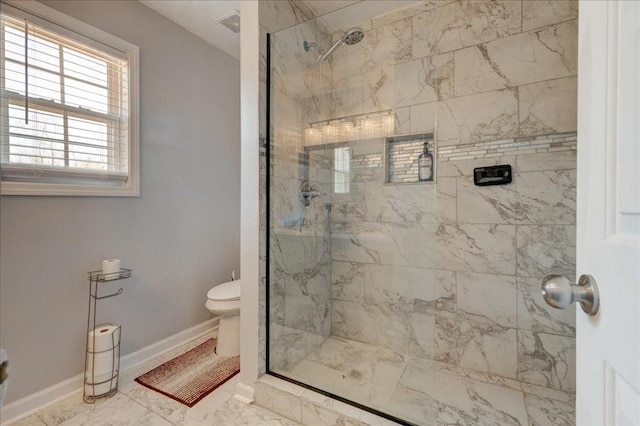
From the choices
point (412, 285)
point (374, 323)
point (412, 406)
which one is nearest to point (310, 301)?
point (374, 323)

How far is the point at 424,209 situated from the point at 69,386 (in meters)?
2.46

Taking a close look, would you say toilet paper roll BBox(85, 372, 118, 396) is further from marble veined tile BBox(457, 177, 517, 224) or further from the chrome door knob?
marble veined tile BBox(457, 177, 517, 224)

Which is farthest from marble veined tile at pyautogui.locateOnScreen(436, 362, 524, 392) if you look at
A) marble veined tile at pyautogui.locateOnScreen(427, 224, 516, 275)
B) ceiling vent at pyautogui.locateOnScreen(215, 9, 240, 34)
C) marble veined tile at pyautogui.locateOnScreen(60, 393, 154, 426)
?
ceiling vent at pyautogui.locateOnScreen(215, 9, 240, 34)

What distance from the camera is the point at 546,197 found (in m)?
1.69

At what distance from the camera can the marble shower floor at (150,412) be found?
4.94 feet

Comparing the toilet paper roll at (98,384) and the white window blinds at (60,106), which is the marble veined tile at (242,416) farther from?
the white window blinds at (60,106)

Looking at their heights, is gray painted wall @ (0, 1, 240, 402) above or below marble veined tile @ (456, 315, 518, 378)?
above

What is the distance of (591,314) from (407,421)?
4.06 ft

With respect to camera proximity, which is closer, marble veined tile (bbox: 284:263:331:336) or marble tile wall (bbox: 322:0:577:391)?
marble tile wall (bbox: 322:0:577:391)

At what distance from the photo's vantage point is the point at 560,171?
1.66m

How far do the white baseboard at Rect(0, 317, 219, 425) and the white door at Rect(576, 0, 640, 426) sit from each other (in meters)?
2.41

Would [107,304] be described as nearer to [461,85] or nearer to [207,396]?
[207,396]

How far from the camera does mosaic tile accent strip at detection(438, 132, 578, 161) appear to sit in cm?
165

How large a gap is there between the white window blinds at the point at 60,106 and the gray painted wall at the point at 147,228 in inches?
5.6
